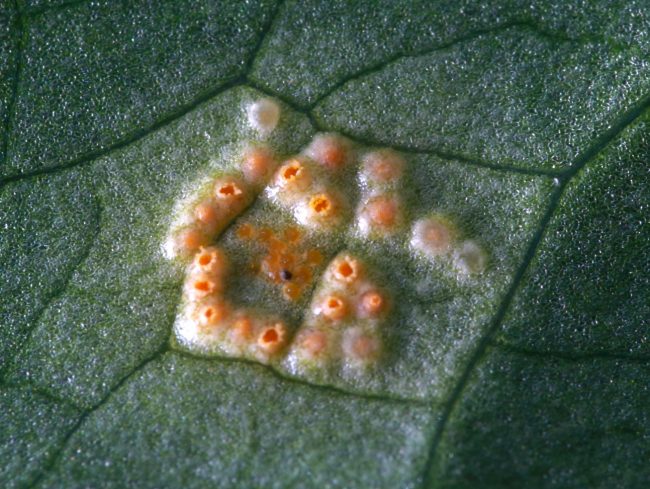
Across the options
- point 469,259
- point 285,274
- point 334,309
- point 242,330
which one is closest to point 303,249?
point 285,274

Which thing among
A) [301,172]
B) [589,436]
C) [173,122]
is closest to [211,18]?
[173,122]

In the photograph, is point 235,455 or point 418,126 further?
point 418,126

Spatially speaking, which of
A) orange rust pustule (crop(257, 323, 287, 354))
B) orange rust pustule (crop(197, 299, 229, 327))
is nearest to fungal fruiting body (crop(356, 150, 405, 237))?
orange rust pustule (crop(257, 323, 287, 354))

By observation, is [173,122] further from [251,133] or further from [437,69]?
[437,69]

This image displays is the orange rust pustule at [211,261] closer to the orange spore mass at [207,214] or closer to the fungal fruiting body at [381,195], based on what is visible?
the orange spore mass at [207,214]

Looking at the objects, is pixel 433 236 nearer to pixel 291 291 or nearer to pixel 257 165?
pixel 291 291

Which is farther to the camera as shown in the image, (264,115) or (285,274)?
(264,115)
